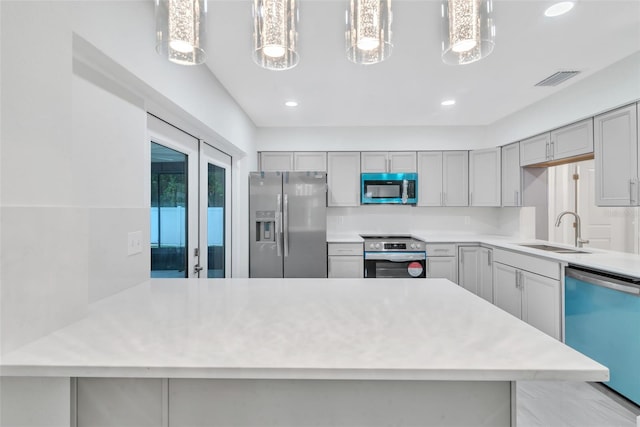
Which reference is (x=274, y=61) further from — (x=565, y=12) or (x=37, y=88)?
(x=565, y=12)

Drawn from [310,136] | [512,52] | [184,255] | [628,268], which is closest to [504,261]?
[628,268]

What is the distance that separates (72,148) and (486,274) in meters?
3.96

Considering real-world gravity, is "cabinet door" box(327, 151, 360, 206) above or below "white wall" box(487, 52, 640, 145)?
below

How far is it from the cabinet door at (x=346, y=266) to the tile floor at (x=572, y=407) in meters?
1.97

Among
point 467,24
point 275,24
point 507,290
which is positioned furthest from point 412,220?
point 275,24

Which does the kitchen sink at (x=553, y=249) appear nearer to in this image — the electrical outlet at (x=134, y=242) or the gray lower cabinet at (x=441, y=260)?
the gray lower cabinet at (x=441, y=260)

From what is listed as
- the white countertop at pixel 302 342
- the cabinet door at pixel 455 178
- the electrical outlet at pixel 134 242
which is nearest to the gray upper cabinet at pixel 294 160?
the cabinet door at pixel 455 178

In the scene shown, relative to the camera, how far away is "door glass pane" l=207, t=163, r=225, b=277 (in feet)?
9.37

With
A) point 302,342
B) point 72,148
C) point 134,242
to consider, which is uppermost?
point 72,148

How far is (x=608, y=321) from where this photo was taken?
2.12 m

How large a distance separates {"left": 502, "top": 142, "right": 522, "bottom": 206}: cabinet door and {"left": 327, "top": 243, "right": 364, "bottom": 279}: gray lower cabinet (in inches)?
76.3

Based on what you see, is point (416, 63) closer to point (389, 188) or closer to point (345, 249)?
point (389, 188)

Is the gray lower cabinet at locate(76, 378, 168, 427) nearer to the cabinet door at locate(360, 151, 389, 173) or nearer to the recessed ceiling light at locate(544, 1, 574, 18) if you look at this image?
the recessed ceiling light at locate(544, 1, 574, 18)

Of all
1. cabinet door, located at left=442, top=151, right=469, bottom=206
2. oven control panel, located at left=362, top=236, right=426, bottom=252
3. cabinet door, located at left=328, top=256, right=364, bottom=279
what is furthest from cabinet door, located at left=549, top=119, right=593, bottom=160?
cabinet door, located at left=328, top=256, right=364, bottom=279
